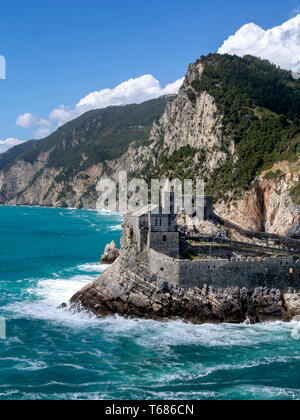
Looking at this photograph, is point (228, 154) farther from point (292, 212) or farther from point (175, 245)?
point (175, 245)

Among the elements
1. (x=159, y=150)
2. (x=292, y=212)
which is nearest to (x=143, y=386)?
(x=292, y=212)

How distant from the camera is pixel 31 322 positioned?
128 ft

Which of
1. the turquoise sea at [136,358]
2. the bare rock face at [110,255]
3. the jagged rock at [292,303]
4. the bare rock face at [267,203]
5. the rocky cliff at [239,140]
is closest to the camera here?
the turquoise sea at [136,358]

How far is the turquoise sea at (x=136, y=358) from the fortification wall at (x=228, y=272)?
3512mm

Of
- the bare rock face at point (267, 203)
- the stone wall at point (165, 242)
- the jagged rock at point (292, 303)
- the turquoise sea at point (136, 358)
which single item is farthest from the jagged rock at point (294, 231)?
the stone wall at point (165, 242)

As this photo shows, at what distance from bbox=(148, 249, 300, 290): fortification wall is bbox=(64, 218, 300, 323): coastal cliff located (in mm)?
407

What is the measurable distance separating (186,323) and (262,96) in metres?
86.3

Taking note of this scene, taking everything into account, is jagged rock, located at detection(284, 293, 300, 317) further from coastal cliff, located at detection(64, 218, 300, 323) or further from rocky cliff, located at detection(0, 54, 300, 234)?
rocky cliff, located at detection(0, 54, 300, 234)

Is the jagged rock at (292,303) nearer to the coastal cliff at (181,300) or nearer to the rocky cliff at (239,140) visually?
the coastal cliff at (181,300)

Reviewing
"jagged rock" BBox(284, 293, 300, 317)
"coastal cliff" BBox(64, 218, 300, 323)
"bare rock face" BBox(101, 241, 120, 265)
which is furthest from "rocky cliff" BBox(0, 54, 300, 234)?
"coastal cliff" BBox(64, 218, 300, 323)

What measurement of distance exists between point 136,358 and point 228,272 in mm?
10988

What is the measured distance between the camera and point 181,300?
36.7 metres

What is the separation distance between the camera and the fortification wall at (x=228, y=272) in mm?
37125

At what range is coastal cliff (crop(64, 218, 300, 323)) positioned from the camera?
36.7m
